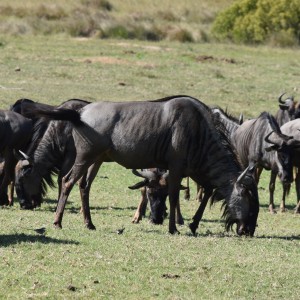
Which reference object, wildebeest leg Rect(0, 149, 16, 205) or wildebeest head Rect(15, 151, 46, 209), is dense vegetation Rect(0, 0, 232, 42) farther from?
wildebeest head Rect(15, 151, 46, 209)

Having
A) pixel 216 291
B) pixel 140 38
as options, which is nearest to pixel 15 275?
pixel 216 291

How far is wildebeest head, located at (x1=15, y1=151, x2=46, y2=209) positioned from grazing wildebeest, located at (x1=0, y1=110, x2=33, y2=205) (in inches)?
7.7

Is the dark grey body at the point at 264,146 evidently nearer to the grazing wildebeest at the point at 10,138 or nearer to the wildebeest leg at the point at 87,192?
the grazing wildebeest at the point at 10,138

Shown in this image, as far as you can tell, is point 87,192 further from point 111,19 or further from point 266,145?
point 111,19

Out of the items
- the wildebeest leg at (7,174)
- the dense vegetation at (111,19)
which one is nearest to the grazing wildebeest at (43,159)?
the wildebeest leg at (7,174)

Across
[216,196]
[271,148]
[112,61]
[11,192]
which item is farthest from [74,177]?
[112,61]

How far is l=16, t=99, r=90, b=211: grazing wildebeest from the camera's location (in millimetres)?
15555

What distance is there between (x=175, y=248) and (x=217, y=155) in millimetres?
2148

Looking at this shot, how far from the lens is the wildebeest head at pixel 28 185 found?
15750mm

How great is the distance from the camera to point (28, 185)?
15766mm

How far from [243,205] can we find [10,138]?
4828 mm

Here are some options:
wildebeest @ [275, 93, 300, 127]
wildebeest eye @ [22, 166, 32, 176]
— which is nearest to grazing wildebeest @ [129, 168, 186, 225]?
wildebeest eye @ [22, 166, 32, 176]

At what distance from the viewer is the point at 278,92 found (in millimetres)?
35844

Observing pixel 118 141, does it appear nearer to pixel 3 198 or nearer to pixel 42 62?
pixel 3 198
